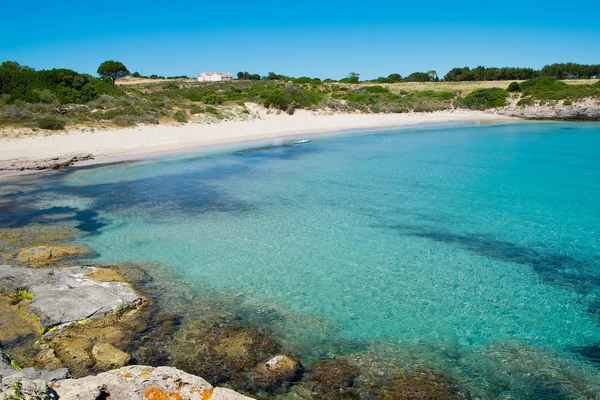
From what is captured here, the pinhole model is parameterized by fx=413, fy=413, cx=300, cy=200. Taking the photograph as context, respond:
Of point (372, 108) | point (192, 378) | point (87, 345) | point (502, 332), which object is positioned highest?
point (372, 108)

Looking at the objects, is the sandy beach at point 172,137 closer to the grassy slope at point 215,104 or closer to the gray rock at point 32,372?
the grassy slope at point 215,104

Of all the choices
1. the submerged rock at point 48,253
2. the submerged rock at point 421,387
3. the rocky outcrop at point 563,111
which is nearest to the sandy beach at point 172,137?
the rocky outcrop at point 563,111

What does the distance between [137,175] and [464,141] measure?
18.1 metres

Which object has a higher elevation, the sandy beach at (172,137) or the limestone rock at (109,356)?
the sandy beach at (172,137)

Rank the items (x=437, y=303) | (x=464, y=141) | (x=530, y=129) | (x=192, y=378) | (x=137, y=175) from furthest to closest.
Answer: (x=530, y=129), (x=464, y=141), (x=137, y=175), (x=437, y=303), (x=192, y=378)

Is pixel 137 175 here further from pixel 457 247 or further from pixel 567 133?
pixel 567 133

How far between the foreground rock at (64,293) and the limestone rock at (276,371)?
2405mm

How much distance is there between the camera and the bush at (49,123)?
66.0 ft

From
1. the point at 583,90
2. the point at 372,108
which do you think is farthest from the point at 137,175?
the point at 583,90

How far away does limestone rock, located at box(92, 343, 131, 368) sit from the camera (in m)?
4.57

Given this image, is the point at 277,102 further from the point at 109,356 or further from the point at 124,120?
the point at 109,356

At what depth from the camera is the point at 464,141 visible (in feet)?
79.2

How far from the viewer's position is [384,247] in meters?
8.11

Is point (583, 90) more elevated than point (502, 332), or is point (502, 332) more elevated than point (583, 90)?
point (583, 90)
